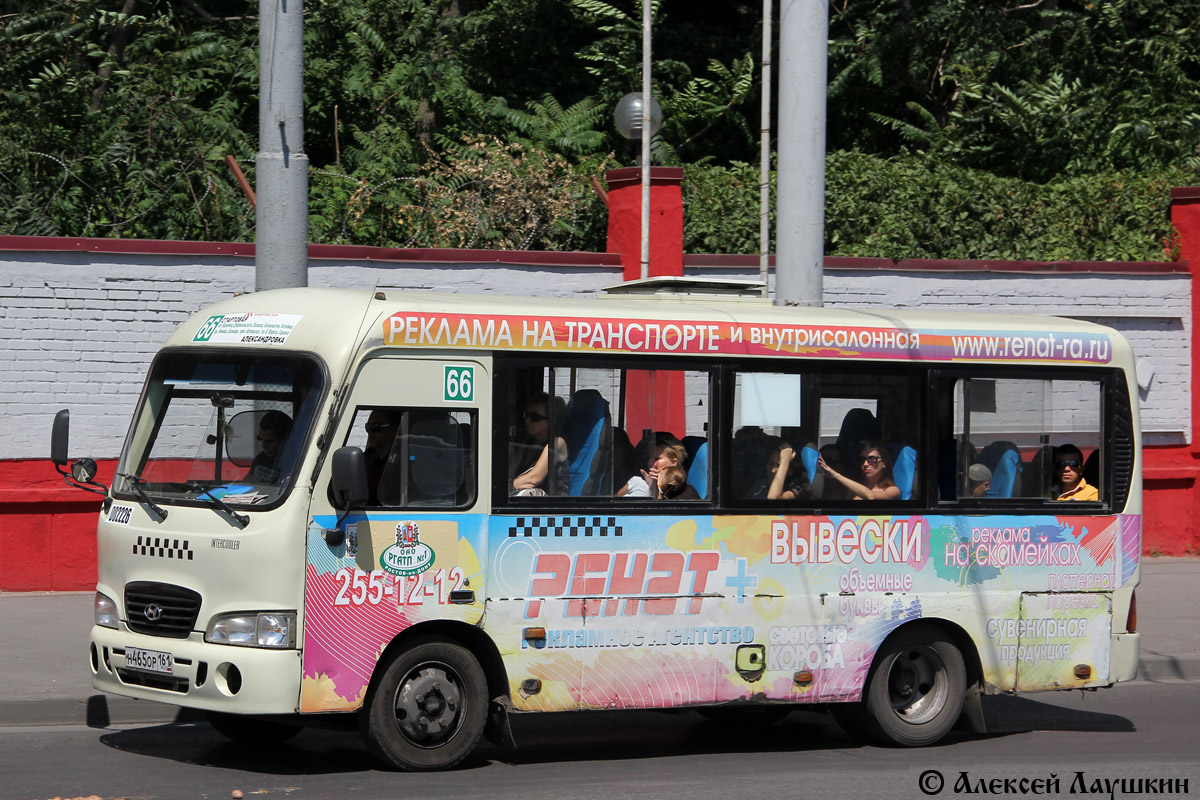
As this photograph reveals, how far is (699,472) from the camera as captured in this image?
853 cm

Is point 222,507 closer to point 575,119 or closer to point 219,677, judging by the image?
point 219,677

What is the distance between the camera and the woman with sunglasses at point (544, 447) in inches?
317

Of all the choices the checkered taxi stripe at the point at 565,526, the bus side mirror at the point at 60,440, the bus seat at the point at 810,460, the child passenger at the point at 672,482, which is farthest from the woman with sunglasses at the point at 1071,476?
the bus side mirror at the point at 60,440

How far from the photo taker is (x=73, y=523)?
1289cm

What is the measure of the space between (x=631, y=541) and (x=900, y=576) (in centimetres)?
178

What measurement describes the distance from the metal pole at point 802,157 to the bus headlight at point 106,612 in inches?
212

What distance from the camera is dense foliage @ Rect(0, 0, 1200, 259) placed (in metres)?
15.8

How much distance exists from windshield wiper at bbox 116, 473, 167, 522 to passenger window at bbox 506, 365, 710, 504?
181 centimetres

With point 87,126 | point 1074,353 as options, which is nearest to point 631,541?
point 1074,353

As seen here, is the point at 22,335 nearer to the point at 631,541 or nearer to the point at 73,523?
the point at 73,523

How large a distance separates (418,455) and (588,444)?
982 millimetres

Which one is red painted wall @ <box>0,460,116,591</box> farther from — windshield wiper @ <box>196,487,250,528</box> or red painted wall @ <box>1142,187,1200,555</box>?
red painted wall @ <box>1142,187,1200,555</box>

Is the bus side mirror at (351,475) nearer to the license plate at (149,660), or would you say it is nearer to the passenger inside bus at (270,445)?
the passenger inside bus at (270,445)

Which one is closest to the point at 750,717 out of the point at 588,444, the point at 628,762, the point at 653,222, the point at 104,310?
the point at 628,762
